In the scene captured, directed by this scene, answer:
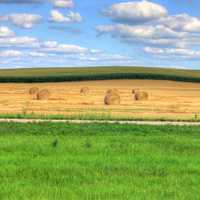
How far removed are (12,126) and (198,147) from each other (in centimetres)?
1068

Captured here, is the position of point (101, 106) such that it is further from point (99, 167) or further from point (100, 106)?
point (99, 167)

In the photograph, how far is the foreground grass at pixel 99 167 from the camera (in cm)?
1182

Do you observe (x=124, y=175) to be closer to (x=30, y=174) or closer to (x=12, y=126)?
(x=30, y=174)

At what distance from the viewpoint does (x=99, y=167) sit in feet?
48.5

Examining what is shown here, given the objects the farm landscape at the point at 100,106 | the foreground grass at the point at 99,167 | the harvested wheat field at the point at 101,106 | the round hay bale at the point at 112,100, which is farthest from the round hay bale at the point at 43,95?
the foreground grass at the point at 99,167

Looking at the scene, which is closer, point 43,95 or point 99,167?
point 99,167

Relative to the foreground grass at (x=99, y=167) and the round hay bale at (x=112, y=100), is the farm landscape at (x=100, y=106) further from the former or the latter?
the foreground grass at (x=99, y=167)

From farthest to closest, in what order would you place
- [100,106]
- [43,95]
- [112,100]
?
1. [43,95]
2. [112,100]
3. [100,106]

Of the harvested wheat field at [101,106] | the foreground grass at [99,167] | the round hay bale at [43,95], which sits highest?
the foreground grass at [99,167]

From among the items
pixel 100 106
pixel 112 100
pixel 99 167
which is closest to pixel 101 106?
pixel 100 106

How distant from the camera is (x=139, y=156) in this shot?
16906 millimetres

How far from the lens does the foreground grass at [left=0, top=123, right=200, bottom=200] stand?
465 inches

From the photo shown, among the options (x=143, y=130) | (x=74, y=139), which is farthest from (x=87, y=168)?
(x=143, y=130)

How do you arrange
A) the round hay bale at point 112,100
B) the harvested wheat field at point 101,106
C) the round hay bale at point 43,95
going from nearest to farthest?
1. the harvested wheat field at point 101,106
2. the round hay bale at point 112,100
3. the round hay bale at point 43,95
